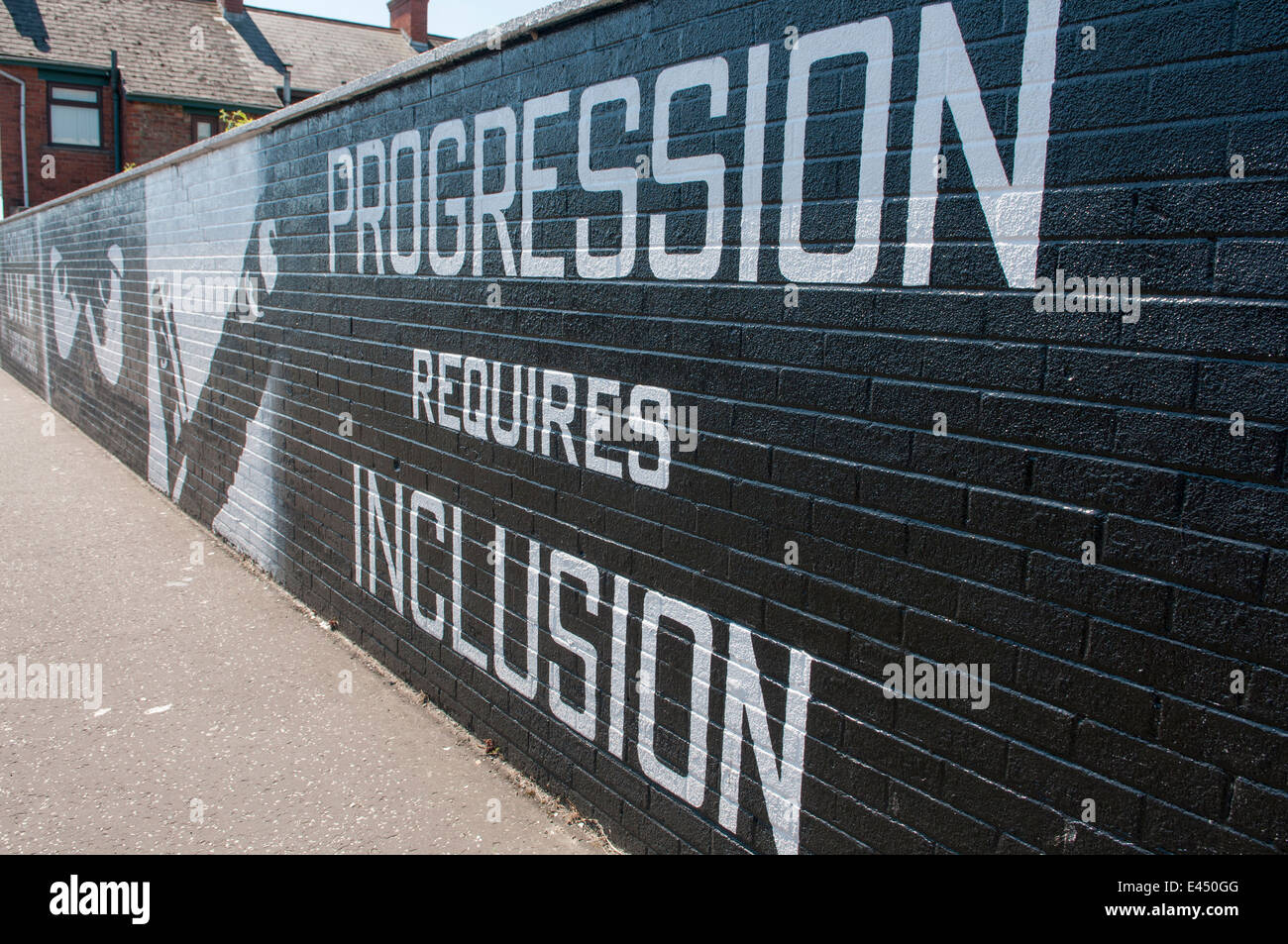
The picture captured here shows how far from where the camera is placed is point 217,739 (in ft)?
13.5

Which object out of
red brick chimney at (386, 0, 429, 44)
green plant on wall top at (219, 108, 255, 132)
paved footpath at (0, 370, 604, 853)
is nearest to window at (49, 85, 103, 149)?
green plant on wall top at (219, 108, 255, 132)

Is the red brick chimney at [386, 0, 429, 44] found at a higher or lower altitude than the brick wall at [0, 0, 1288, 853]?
higher

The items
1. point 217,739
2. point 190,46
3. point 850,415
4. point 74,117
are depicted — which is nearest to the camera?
point 850,415

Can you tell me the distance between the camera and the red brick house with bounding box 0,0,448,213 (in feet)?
81.9

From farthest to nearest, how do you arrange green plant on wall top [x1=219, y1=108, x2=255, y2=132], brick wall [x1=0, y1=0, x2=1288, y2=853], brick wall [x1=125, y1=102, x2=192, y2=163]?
green plant on wall top [x1=219, y1=108, x2=255, y2=132] < brick wall [x1=125, y1=102, x2=192, y2=163] < brick wall [x1=0, y1=0, x2=1288, y2=853]

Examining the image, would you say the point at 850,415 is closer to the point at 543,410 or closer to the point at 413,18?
the point at 543,410

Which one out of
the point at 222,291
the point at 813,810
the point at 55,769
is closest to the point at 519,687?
the point at 813,810

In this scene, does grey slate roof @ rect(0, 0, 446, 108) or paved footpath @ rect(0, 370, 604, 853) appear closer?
paved footpath @ rect(0, 370, 604, 853)

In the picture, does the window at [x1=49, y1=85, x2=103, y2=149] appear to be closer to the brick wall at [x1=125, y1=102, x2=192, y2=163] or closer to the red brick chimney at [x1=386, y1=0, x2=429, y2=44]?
the brick wall at [x1=125, y1=102, x2=192, y2=163]

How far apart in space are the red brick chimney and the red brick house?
12.5 ft

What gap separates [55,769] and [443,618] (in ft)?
5.29

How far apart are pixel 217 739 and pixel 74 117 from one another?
90.1ft

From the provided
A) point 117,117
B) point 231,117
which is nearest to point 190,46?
point 231,117

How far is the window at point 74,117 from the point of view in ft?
83.5
